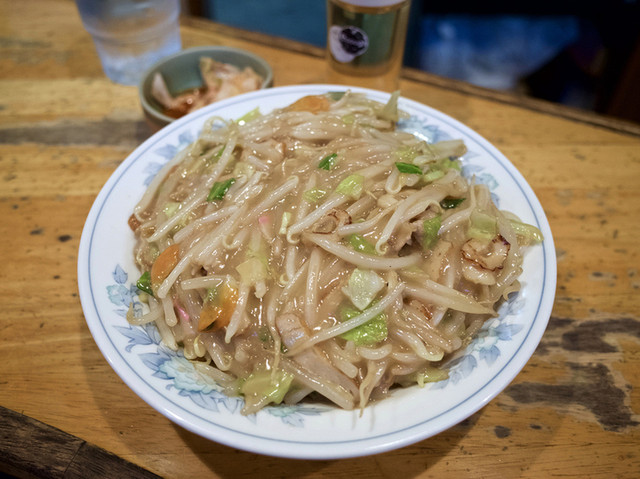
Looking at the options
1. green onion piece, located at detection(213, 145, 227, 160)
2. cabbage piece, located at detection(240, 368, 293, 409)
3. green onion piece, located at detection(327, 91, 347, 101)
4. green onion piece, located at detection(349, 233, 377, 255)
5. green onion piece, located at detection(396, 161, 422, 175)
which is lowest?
cabbage piece, located at detection(240, 368, 293, 409)

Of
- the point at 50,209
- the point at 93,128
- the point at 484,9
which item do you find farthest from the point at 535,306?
the point at 484,9

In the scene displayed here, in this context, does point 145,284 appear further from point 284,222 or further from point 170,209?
point 284,222

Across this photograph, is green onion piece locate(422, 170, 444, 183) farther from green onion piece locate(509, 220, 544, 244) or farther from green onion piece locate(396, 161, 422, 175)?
green onion piece locate(509, 220, 544, 244)

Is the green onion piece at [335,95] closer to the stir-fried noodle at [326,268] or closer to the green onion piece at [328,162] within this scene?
the stir-fried noodle at [326,268]

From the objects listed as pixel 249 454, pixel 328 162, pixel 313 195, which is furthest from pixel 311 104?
pixel 249 454

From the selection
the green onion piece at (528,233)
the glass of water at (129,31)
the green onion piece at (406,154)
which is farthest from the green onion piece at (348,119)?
the glass of water at (129,31)

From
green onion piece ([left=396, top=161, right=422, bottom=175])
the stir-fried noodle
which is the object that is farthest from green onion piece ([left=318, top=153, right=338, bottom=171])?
green onion piece ([left=396, top=161, right=422, bottom=175])
